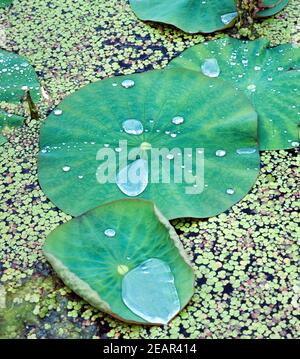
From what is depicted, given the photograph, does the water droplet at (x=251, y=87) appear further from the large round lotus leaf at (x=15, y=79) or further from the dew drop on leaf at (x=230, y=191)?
the large round lotus leaf at (x=15, y=79)

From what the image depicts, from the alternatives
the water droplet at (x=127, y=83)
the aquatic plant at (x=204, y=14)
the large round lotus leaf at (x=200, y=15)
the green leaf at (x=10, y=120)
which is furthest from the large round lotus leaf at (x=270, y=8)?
the green leaf at (x=10, y=120)

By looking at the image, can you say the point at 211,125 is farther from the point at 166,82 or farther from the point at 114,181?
the point at 114,181

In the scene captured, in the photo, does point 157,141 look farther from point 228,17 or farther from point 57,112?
point 228,17

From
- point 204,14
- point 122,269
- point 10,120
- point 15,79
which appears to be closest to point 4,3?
point 15,79

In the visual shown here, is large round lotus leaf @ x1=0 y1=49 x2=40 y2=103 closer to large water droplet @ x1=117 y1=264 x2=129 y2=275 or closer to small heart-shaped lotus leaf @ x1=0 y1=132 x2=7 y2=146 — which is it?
small heart-shaped lotus leaf @ x1=0 y1=132 x2=7 y2=146

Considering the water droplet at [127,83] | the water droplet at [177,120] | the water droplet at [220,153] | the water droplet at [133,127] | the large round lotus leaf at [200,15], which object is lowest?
the water droplet at [220,153]
